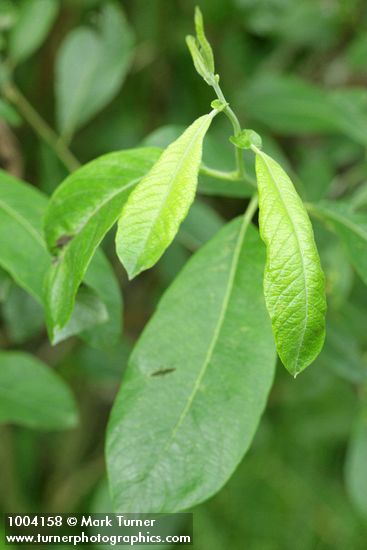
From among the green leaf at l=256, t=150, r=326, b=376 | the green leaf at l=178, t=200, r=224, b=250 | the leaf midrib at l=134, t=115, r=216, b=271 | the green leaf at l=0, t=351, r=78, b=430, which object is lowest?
the green leaf at l=0, t=351, r=78, b=430

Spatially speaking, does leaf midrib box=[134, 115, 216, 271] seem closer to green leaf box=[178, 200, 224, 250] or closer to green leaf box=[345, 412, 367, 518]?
green leaf box=[178, 200, 224, 250]

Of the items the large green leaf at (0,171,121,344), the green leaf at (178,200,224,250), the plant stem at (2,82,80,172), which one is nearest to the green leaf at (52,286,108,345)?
the large green leaf at (0,171,121,344)

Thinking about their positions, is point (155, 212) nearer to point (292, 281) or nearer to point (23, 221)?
point (292, 281)

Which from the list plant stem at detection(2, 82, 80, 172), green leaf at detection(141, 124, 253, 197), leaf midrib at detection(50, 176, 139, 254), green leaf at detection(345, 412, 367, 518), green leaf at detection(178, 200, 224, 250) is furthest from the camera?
green leaf at detection(345, 412, 367, 518)

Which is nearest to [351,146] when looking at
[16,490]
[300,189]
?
[300,189]

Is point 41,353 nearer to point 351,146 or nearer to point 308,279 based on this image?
point 351,146

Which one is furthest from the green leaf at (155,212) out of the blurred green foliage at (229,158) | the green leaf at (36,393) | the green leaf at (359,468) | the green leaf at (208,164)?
the green leaf at (359,468)

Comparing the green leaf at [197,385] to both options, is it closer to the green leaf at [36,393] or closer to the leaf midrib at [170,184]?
the leaf midrib at [170,184]

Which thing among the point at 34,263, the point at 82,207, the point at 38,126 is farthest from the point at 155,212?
the point at 38,126
